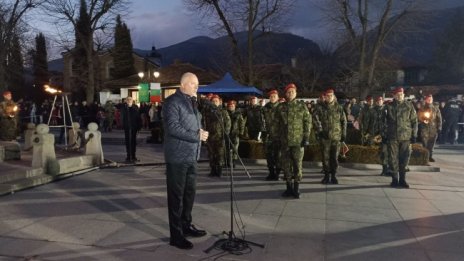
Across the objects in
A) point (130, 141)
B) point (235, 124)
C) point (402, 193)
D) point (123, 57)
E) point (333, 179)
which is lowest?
point (402, 193)

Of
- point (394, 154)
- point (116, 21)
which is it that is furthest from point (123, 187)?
point (116, 21)

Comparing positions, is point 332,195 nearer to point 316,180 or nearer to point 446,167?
point 316,180

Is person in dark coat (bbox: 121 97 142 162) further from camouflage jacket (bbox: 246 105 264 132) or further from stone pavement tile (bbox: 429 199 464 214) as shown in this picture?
stone pavement tile (bbox: 429 199 464 214)

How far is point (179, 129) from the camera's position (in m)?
5.06

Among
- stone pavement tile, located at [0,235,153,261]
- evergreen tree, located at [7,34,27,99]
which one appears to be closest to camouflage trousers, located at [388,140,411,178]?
stone pavement tile, located at [0,235,153,261]

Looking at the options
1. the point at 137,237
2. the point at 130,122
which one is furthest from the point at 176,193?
the point at 130,122

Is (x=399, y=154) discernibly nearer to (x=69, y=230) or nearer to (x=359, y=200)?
(x=359, y=200)

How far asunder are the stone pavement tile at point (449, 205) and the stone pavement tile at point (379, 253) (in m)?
2.38

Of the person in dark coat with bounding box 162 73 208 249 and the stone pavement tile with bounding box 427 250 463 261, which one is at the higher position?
the person in dark coat with bounding box 162 73 208 249

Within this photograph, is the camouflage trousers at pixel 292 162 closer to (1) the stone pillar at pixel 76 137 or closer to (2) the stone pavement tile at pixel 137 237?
(2) the stone pavement tile at pixel 137 237

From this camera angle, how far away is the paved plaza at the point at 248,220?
16.6 feet

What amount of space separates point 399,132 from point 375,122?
1.09 meters

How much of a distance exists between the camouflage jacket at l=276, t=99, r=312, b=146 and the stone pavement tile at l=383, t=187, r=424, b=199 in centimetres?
213

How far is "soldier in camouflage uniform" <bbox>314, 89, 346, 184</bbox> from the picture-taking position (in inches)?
364
